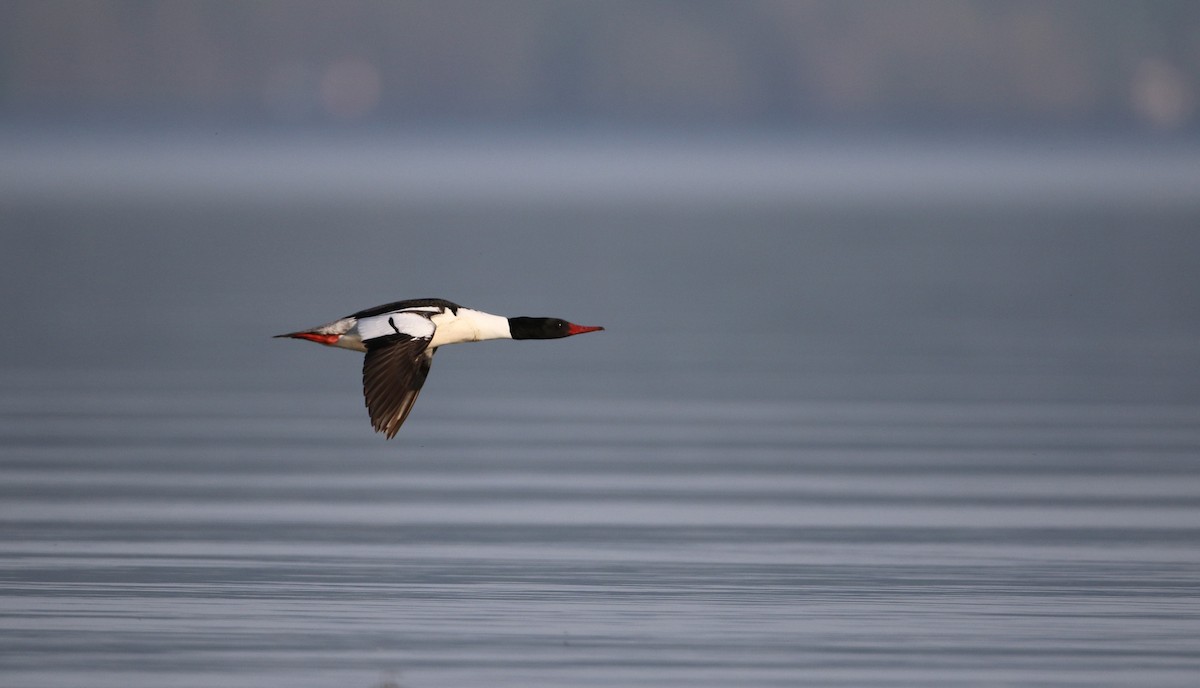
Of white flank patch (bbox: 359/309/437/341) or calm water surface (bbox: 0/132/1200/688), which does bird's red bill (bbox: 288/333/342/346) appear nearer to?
white flank patch (bbox: 359/309/437/341)

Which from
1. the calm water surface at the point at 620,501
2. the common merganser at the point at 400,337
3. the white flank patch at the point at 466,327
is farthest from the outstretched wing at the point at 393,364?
the calm water surface at the point at 620,501

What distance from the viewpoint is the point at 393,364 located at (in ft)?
49.0

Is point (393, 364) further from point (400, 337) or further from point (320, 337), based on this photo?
point (320, 337)

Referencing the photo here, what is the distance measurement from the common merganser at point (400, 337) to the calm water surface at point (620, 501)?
866 mm

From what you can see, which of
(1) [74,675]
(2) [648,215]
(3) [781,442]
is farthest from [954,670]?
(2) [648,215]

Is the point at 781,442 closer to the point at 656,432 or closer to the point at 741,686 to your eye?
the point at 656,432

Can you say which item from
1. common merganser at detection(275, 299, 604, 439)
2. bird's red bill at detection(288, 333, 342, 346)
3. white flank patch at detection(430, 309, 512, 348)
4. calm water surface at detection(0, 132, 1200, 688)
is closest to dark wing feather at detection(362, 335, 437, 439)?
common merganser at detection(275, 299, 604, 439)

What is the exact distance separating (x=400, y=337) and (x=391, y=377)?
301mm

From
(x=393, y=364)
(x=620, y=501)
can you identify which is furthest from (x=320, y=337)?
(x=620, y=501)

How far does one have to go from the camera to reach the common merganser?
14797 mm

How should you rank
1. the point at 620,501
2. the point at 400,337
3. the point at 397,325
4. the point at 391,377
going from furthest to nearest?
1. the point at 620,501
2. the point at 397,325
3. the point at 400,337
4. the point at 391,377

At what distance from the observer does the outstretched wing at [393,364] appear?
14750 millimetres

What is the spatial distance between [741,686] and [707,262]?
3365 cm

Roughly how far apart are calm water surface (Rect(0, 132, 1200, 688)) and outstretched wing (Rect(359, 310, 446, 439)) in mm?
820
